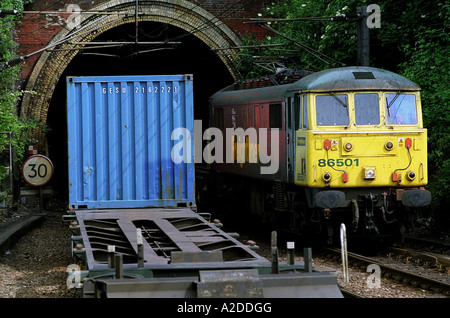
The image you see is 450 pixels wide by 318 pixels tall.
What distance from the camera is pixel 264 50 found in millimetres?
23969

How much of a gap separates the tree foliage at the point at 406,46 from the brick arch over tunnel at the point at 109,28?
127cm

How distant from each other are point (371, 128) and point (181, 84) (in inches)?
142

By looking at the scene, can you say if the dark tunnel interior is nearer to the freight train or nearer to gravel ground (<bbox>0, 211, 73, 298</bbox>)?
gravel ground (<bbox>0, 211, 73, 298</bbox>)

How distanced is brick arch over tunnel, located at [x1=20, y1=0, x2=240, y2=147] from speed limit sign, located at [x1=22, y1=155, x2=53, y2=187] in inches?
169

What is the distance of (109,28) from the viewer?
2522cm

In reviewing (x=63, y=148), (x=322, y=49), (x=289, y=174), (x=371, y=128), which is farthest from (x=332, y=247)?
(x=63, y=148)

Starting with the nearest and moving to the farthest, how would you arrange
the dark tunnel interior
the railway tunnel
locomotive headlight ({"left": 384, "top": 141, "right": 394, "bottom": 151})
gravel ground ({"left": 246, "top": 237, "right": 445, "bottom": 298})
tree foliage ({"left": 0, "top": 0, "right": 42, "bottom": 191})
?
gravel ground ({"left": 246, "top": 237, "right": 445, "bottom": 298})
locomotive headlight ({"left": 384, "top": 141, "right": 394, "bottom": 151})
tree foliage ({"left": 0, "top": 0, "right": 42, "bottom": 191})
the railway tunnel
the dark tunnel interior

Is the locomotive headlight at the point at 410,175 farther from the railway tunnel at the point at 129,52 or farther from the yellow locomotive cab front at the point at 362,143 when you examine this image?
the railway tunnel at the point at 129,52

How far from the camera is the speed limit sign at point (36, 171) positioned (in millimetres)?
19891

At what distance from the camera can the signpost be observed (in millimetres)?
19875

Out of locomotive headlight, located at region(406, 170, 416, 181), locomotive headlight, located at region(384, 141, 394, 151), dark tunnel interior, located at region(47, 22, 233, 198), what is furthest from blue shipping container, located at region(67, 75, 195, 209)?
dark tunnel interior, located at region(47, 22, 233, 198)

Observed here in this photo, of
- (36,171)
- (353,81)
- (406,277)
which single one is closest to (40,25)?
(36,171)
